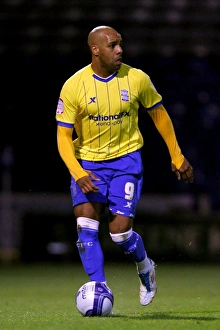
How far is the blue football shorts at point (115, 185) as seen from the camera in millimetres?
5284

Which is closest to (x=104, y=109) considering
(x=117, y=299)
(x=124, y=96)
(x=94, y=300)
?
(x=124, y=96)

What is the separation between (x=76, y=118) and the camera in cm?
538

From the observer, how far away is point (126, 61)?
1559cm

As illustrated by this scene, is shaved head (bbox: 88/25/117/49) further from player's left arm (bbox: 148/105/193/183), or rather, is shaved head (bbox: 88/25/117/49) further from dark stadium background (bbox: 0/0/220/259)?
dark stadium background (bbox: 0/0/220/259)

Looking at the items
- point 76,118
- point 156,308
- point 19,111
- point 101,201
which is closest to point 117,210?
point 101,201

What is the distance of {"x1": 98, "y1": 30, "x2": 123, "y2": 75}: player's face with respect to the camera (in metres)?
5.19

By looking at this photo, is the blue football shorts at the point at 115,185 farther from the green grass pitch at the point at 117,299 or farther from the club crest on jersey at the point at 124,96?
the green grass pitch at the point at 117,299

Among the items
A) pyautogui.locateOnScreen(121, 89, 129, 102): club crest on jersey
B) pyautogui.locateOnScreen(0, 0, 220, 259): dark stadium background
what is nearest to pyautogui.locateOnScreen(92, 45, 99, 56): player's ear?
pyautogui.locateOnScreen(121, 89, 129, 102): club crest on jersey

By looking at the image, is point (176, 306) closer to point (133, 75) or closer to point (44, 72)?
point (133, 75)

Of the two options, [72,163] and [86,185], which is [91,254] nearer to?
[86,185]

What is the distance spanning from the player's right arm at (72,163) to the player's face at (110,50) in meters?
0.50

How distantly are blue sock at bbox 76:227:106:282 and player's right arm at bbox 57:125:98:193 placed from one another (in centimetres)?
33

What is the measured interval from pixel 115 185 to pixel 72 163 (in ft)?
1.14

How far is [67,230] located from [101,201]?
A: 761cm
